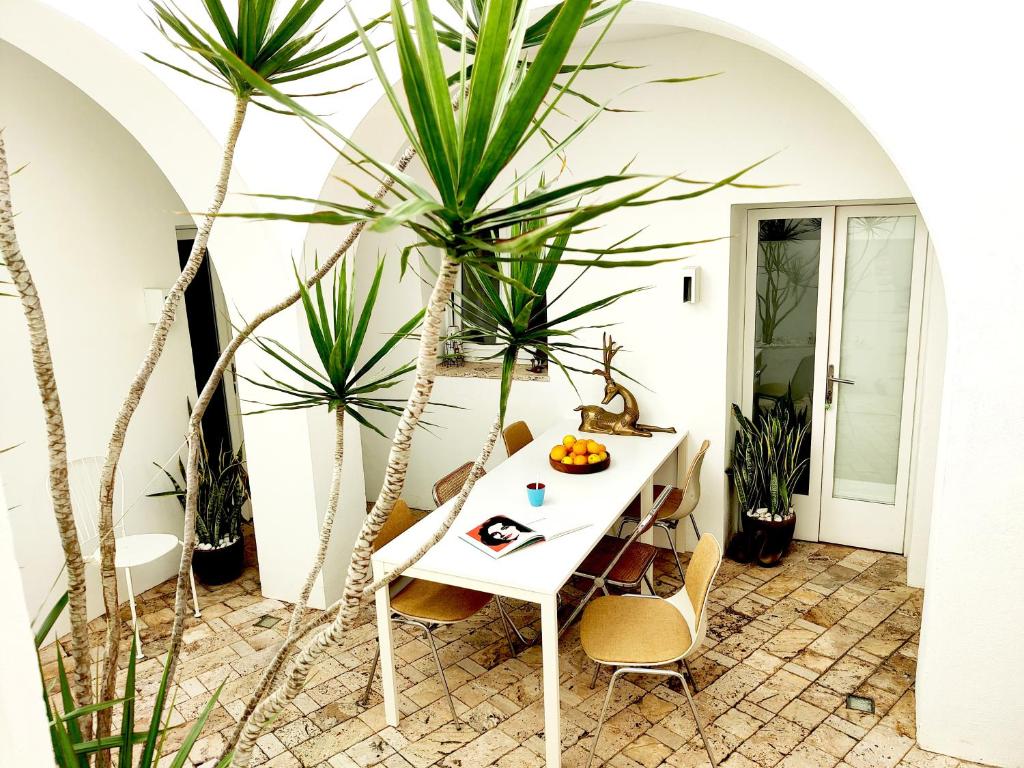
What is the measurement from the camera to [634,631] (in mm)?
3266

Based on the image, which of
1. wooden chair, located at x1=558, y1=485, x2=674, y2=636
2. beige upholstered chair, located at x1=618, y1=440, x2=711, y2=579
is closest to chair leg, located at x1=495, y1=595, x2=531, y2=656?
wooden chair, located at x1=558, y1=485, x2=674, y2=636

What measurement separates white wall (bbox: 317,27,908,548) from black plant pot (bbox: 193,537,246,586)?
218cm

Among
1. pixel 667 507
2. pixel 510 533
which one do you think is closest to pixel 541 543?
pixel 510 533

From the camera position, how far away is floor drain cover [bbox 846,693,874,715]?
3506mm

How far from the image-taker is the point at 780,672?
3791 millimetres

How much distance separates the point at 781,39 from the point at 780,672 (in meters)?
2.92

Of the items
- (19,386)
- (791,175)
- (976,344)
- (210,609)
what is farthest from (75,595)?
(791,175)

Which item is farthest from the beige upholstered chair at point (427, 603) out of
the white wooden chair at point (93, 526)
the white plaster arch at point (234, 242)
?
the white wooden chair at point (93, 526)

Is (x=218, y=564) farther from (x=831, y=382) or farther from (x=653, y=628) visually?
(x=831, y=382)

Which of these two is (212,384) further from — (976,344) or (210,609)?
(210,609)

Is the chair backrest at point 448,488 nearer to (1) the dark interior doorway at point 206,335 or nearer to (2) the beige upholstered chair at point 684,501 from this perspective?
(2) the beige upholstered chair at point 684,501

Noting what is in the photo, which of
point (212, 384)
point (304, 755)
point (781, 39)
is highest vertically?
point (781, 39)

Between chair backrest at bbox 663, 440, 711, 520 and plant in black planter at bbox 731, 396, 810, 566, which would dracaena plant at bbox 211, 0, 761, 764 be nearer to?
chair backrest at bbox 663, 440, 711, 520

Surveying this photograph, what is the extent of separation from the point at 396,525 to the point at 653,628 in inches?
51.1
